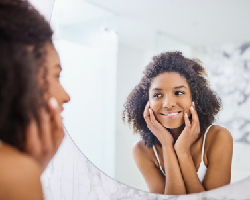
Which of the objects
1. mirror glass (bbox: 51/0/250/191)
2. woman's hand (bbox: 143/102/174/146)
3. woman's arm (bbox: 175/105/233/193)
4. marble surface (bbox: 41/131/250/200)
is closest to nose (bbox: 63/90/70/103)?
mirror glass (bbox: 51/0/250/191)

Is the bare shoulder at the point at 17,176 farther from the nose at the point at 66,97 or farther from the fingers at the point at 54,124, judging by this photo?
the nose at the point at 66,97

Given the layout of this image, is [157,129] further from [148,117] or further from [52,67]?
[52,67]

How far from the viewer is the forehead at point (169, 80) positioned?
627 millimetres

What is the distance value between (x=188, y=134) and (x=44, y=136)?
0.33 meters

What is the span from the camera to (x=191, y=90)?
62cm

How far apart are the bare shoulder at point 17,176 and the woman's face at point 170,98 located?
339 millimetres

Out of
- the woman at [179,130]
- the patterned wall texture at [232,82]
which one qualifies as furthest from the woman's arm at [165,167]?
the patterned wall texture at [232,82]

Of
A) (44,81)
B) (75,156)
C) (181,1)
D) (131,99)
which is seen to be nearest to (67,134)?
(75,156)

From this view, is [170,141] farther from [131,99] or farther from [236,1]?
[236,1]

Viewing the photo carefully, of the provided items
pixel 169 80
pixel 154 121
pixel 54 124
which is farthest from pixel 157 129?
pixel 54 124

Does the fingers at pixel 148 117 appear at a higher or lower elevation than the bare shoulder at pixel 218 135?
higher

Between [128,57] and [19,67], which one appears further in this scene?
[128,57]

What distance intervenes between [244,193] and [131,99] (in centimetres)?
35

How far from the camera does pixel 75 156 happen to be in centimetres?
85
